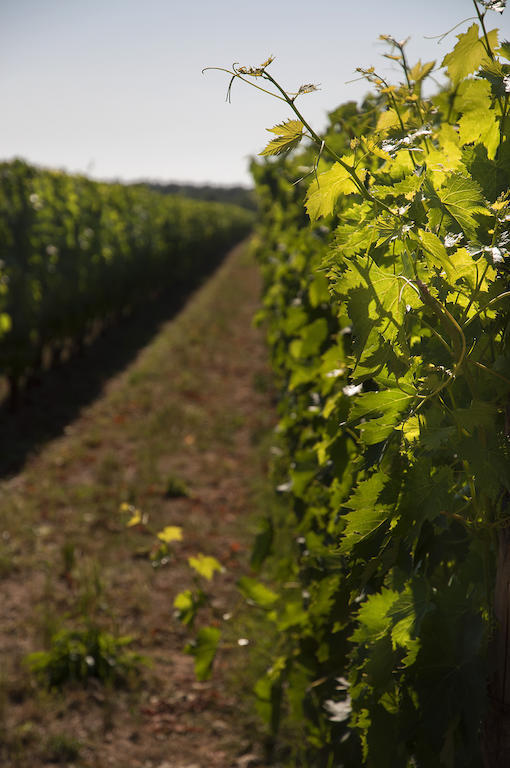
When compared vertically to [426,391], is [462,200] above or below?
above

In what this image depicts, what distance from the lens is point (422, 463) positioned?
3.22 feet

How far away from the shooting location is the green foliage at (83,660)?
10.8 ft

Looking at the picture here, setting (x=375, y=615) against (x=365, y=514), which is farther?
(x=375, y=615)

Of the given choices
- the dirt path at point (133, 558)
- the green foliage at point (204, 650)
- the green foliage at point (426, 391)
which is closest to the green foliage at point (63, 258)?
the dirt path at point (133, 558)

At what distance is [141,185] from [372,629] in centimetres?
1800

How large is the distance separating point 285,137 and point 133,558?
411 centimetres

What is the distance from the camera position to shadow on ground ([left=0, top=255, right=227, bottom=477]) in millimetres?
6641

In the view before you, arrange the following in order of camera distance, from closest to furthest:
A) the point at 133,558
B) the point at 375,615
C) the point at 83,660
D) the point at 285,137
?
the point at 285,137
the point at 375,615
the point at 83,660
the point at 133,558

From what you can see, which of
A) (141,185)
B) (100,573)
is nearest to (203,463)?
(100,573)

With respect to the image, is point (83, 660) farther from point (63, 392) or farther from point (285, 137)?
point (63, 392)

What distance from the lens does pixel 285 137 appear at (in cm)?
86

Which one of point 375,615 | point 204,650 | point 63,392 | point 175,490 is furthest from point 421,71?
point 63,392

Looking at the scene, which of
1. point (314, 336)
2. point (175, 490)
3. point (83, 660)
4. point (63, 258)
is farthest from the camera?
point (63, 258)

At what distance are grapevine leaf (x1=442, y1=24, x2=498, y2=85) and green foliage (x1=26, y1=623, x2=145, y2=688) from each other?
10.8ft
